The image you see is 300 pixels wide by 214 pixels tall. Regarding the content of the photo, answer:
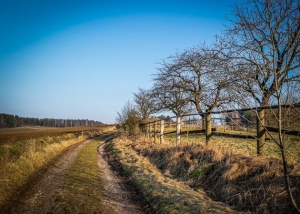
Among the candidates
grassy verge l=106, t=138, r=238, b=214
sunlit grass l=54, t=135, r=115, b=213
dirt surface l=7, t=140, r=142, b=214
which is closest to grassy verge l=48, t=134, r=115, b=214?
sunlit grass l=54, t=135, r=115, b=213

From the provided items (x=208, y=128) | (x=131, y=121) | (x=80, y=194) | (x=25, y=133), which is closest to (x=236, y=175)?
(x=208, y=128)

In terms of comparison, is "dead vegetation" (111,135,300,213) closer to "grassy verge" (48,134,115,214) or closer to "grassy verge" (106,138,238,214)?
"grassy verge" (106,138,238,214)

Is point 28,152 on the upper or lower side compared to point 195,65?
lower

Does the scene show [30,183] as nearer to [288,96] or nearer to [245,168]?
[245,168]

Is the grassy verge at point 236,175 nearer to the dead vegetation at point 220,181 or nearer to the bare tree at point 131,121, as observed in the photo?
the dead vegetation at point 220,181

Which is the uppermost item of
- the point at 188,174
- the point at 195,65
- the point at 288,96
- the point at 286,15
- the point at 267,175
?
the point at 195,65

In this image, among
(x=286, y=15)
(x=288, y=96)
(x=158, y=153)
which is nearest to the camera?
(x=288, y=96)

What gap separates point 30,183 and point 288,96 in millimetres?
8749

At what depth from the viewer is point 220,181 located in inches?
221

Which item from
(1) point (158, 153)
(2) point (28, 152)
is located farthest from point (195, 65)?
(2) point (28, 152)

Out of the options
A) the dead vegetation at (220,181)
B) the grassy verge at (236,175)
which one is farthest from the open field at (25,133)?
the grassy verge at (236,175)

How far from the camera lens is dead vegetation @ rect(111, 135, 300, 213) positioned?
4.19 m

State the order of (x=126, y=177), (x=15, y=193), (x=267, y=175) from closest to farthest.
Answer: (x=267, y=175), (x=15, y=193), (x=126, y=177)

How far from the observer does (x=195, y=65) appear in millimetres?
10609
